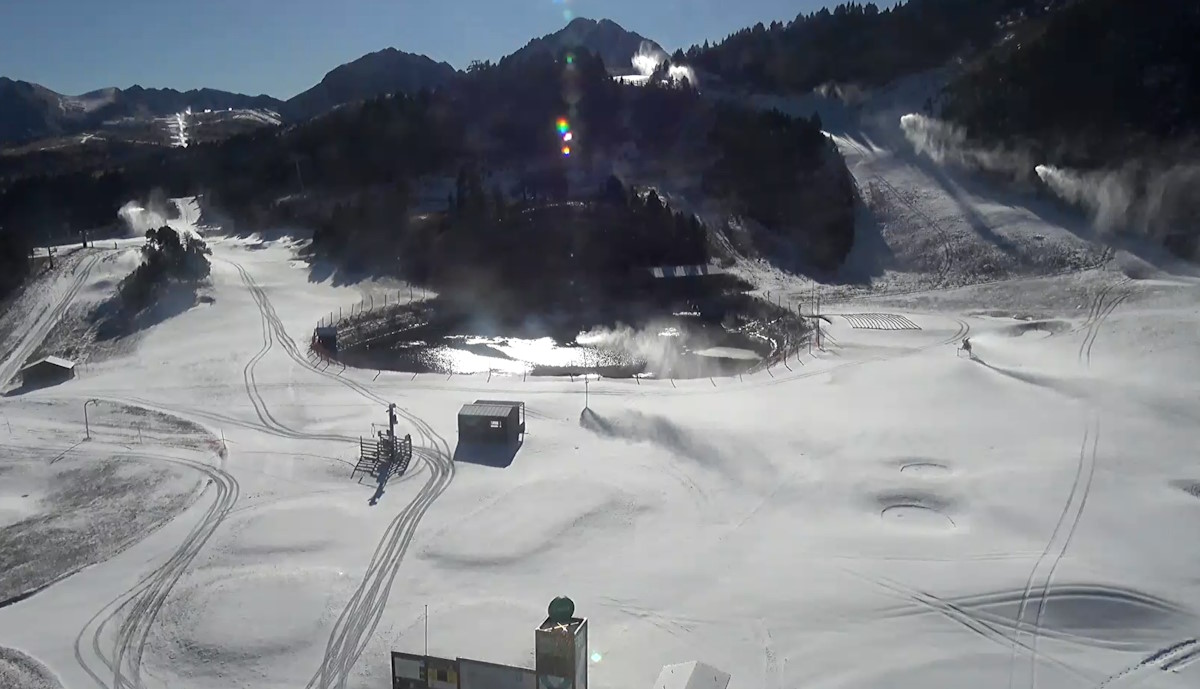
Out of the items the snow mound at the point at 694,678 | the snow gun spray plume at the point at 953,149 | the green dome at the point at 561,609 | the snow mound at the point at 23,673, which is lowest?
→ the snow mound at the point at 23,673

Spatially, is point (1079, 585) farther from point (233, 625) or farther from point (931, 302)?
point (931, 302)

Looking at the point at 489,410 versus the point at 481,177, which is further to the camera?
the point at 481,177

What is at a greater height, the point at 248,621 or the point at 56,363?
the point at 56,363

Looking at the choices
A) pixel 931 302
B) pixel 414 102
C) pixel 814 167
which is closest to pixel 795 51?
pixel 814 167

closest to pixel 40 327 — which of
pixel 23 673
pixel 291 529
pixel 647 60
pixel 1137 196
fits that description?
pixel 291 529

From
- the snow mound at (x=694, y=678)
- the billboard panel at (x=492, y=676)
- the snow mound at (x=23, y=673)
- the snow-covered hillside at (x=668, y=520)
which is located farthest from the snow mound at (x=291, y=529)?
the snow mound at (x=694, y=678)

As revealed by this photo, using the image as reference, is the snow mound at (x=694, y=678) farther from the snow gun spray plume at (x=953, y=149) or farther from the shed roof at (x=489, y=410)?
the snow gun spray plume at (x=953, y=149)

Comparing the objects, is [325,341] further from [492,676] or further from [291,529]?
[492,676]
